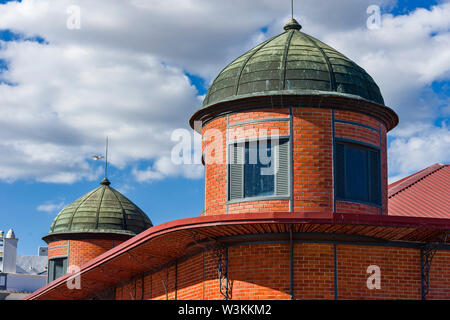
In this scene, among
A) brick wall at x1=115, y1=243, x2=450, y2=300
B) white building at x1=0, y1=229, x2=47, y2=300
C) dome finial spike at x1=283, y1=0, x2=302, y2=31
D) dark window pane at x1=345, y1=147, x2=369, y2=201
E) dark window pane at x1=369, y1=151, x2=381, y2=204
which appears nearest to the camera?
brick wall at x1=115, y1=243, x2=450, y2=300

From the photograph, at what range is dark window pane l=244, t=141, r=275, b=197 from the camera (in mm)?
18891

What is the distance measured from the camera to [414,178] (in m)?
28.3

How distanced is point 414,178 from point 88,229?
15624 mm

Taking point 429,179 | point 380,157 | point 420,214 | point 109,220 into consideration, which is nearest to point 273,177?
point 380,157

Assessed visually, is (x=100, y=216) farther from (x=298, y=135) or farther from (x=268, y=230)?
(x=268, y=230)

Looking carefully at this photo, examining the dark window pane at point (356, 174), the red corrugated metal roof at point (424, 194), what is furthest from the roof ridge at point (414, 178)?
the dark window pane at point (356, 174)

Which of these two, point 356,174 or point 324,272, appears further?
point 356,174

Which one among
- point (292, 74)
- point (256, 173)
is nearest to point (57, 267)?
point (256, 173)

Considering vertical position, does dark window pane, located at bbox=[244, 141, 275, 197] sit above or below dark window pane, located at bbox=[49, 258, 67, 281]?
above

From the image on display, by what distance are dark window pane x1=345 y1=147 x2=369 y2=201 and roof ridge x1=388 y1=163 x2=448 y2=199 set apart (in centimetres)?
750

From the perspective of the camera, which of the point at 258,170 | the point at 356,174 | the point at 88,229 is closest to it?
the point at 258,170

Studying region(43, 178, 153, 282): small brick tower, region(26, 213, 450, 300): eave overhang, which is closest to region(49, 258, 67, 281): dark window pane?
region(43, 178, 153, 282): small brick tower

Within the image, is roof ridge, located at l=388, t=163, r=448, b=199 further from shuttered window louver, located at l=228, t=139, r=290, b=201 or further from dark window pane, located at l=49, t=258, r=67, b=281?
dark window pane, located at l=49, t=258, r=67, b=281
